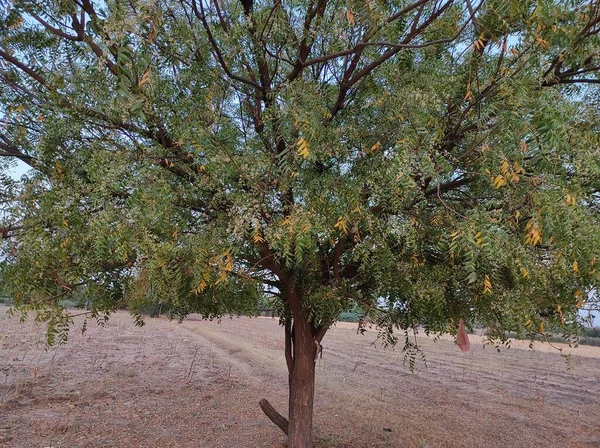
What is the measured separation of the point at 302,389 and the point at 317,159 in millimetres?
3785

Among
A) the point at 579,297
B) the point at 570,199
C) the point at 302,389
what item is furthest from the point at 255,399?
the point at 570,199

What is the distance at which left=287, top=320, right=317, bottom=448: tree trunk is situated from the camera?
6.43 meters

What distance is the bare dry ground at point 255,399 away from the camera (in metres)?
8.18

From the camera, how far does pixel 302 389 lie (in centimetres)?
652

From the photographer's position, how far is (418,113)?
3.80 meters

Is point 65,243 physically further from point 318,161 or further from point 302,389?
point 302,389

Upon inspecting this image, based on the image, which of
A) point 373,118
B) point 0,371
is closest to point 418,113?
point 373,118

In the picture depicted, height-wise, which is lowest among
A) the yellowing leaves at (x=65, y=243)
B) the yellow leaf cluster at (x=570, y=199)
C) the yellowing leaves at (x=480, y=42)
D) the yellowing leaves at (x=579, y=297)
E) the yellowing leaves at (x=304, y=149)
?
the yellowing leaves at (x=579, y=297)

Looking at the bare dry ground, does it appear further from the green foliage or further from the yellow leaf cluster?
the yellow leaf cluster

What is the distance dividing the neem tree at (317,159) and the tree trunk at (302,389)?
1.12 meters

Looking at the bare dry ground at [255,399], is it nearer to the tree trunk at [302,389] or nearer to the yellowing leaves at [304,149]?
the tree trunk at [302,389]

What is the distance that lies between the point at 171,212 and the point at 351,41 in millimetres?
2409

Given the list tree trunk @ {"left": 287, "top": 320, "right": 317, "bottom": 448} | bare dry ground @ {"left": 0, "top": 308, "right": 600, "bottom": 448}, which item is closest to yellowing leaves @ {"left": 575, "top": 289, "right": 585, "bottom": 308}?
tree trunk @ {"left": 287, "top": 320, "right": 317, "bottom": 448}

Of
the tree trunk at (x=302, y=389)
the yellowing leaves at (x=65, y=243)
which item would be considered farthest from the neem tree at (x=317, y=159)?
the tree trunk at (x=302, y=389)
